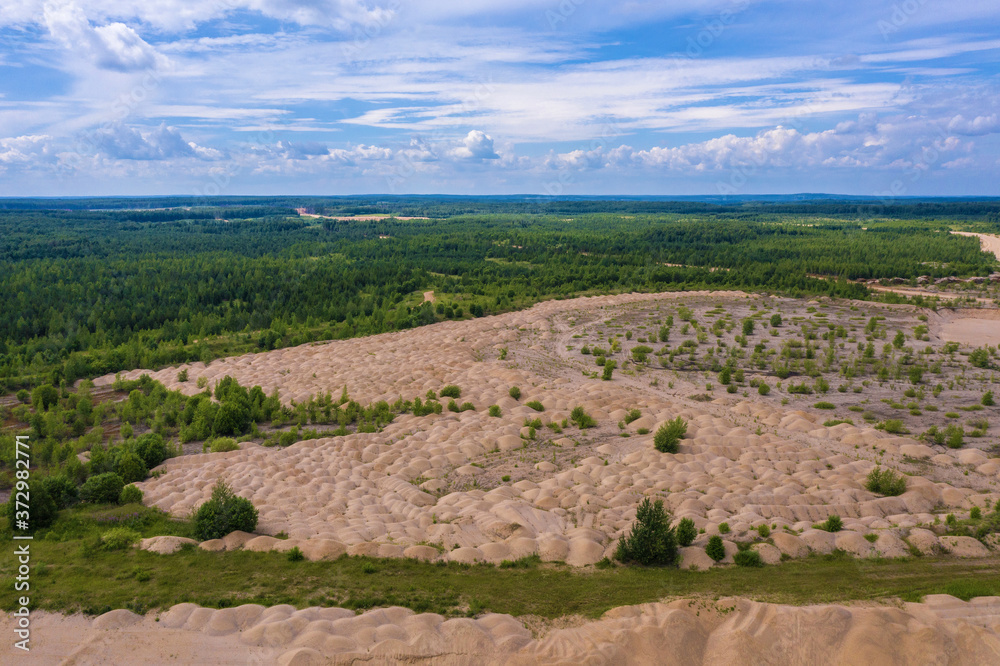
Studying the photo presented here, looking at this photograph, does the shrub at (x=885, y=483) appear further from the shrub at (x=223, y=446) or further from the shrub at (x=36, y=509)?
the shrub at (x=36, y=509)

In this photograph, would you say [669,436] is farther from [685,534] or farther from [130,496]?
[130,496]

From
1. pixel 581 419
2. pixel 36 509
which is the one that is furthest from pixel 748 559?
pixel 36 509

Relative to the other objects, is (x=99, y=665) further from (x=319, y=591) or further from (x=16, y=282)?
(x=16, y=282)

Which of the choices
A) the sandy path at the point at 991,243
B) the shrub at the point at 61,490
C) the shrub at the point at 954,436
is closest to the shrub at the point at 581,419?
the shrub at the point at 954,436

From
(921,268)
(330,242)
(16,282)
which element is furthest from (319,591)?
(330,242)

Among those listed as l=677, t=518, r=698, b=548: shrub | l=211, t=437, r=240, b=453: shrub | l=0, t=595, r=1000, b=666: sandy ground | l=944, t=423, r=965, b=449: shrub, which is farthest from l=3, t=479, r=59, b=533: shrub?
l=944, t=423, r=965, b=449: shrub

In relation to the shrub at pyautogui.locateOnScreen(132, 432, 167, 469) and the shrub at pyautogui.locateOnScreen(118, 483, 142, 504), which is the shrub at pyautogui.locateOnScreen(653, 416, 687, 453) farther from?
the shrub at pyautogui.locateOnScreen(132, 432, 167, 469)
